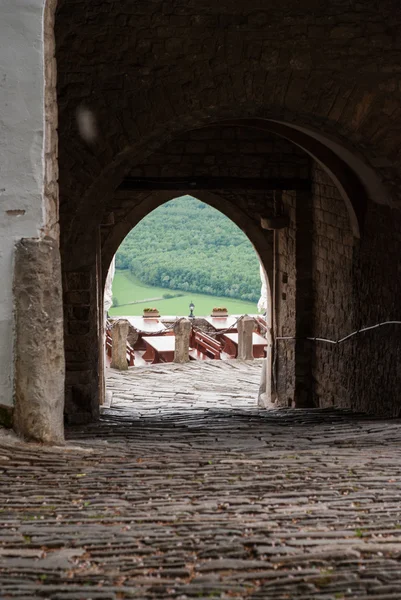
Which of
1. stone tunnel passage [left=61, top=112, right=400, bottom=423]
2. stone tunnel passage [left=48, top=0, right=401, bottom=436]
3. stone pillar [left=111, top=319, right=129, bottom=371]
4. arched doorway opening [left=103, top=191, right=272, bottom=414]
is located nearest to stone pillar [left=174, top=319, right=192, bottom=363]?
stone pillar [left=111, top=319, right=129, bottom=371]

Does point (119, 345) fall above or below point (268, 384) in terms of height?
above

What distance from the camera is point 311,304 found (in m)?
10.4

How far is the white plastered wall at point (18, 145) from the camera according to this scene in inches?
172

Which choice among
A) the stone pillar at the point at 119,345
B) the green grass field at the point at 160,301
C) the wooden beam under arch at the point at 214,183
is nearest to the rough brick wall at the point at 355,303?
the wooden beam under arch at the point at 214,183

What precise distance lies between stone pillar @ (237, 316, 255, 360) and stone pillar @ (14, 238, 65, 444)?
1118 centimetres

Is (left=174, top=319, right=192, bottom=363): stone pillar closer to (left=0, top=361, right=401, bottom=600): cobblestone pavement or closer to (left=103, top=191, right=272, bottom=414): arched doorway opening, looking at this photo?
(left=103, top=191, right=272, bottom=414): arched doorway opening

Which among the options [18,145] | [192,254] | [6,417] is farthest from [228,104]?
[192,254]

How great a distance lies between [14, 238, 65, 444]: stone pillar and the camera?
436 centimetres

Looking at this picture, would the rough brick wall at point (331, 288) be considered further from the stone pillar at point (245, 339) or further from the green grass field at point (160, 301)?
the green grass field at point (160, 301)

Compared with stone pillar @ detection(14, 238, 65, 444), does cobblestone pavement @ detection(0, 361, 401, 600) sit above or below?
below

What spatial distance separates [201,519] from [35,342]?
1.54m

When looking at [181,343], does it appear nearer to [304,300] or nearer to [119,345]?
[119,345]

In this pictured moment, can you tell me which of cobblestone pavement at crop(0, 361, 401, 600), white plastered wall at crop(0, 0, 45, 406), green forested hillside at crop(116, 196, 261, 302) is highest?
green forested hillside at crop(116, 196, 261, 302)

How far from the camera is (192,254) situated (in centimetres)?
2902
